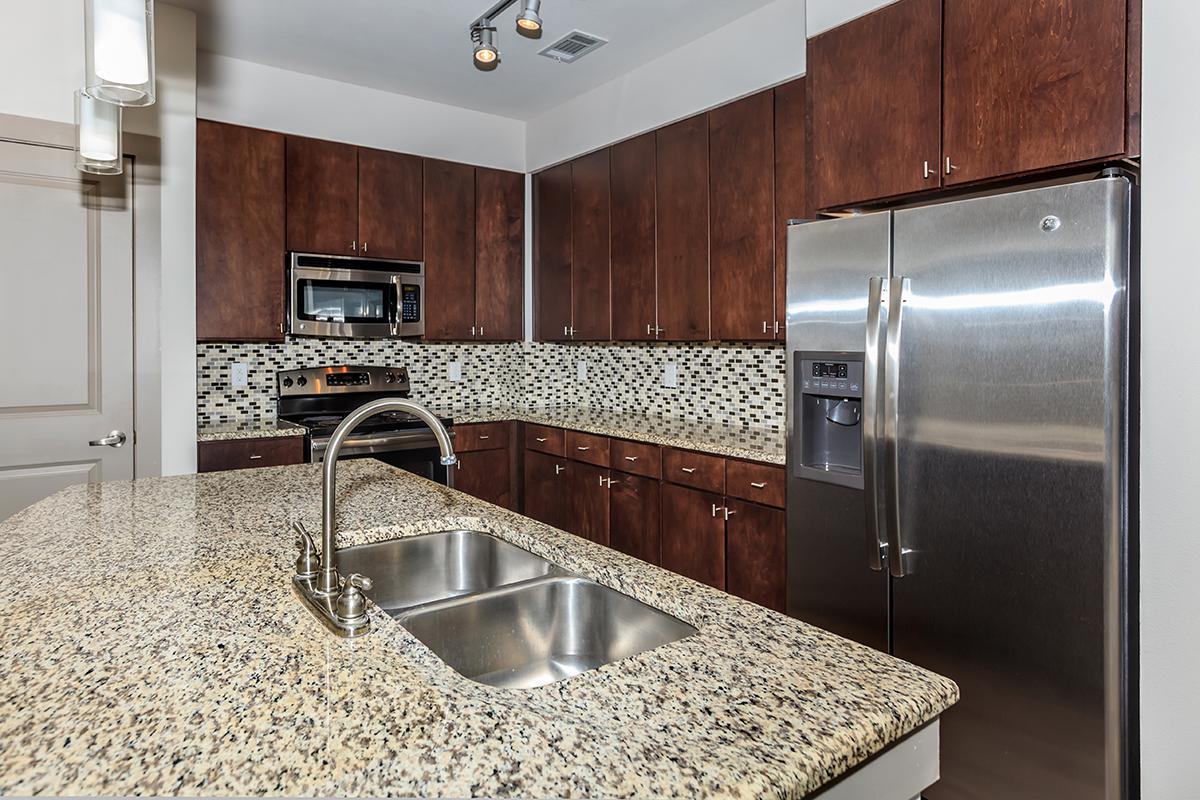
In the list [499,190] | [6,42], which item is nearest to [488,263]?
[499,190]

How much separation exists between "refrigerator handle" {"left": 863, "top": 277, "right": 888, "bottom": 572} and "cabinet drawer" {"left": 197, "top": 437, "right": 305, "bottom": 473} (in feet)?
8.44

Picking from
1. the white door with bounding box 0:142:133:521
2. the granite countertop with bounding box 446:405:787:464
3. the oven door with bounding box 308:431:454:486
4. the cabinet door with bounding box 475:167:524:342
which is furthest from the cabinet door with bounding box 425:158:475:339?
the white door with bounding box 0:142:133:521

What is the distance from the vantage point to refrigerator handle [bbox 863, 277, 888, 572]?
206 centimetres

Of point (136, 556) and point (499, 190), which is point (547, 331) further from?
point (136, 556)

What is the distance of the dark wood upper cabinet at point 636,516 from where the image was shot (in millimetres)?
3336

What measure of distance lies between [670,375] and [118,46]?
3.12 meters

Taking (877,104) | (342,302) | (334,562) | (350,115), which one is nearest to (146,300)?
(342,302)

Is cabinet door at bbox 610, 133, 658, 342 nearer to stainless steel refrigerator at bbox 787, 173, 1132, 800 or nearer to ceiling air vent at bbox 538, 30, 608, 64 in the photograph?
ceiling air vent at bbox 538, 30, 608, 64

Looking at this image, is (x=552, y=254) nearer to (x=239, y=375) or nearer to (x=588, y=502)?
(x=588, y=502)

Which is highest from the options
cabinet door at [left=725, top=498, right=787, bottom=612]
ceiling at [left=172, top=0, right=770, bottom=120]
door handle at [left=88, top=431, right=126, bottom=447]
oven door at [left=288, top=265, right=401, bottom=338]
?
ceiling at [left=172, top=0, right=770, bottom=120]

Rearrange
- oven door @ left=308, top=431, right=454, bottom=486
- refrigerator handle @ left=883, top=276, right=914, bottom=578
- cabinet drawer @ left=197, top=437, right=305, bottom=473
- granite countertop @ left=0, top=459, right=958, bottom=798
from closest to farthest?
granite countertop @ left=0, top=459, right=958, bottom=798
refrigerator handle @ left=883, top=276, right=914, bottom=578
cabinet drawer @ left=197, top=437, right=305, bottom=473
oven door @ left=308, top=431, right=454, bottom=486

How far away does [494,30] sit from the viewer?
2.67 metres

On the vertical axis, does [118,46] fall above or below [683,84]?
below

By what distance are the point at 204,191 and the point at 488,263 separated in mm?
1622
